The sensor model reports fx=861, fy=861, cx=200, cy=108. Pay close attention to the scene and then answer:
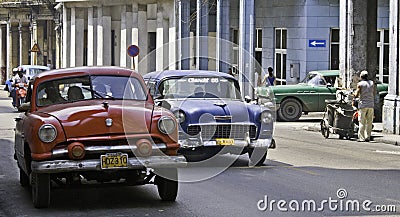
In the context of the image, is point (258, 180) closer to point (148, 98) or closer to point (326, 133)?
point (148, 98)

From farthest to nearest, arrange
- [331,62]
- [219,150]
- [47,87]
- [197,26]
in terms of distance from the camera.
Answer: [197,26], [331,62], [219,150], [47,87]

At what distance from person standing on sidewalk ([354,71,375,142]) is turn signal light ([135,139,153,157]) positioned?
480 inches

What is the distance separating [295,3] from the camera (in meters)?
37.6

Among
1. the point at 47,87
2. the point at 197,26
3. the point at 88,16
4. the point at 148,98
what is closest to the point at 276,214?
the point at 148,98

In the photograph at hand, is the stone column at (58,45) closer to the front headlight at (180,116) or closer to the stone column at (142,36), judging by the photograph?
the stone column at (142,36)

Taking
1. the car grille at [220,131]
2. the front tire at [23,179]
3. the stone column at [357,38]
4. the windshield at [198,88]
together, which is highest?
the stone column at [357,38]

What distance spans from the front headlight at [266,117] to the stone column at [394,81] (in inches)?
338

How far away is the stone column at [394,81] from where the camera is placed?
2331cm

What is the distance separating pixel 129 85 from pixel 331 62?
24857mm

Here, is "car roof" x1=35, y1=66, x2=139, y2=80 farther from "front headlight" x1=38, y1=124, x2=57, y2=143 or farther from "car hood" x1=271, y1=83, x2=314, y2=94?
"car hood" x1=271, y1=83, x2=314, y2=94

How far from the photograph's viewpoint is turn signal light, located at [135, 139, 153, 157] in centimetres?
1088

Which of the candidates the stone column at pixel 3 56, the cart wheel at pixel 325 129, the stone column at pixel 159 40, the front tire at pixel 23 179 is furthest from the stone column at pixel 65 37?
the front tire at pixel 23 179

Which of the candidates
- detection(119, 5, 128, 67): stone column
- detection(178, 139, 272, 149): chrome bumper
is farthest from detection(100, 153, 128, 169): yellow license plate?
detection(119, 5, 128, 67): stone column

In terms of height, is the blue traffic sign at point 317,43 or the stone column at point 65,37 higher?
the stone column at point 65,37
